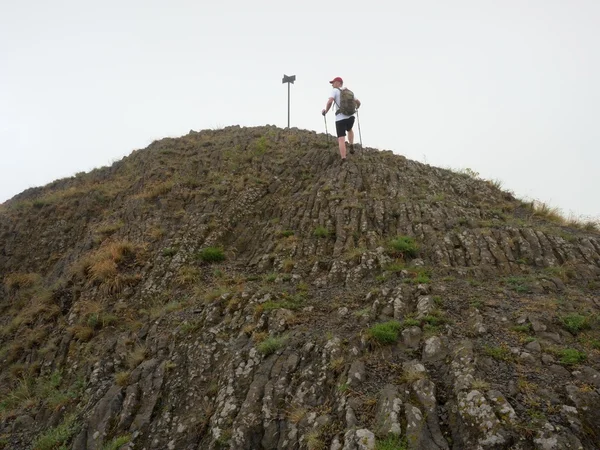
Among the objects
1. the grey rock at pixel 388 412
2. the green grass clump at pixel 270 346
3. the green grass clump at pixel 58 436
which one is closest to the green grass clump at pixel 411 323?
the grey rock at pixel 388 412

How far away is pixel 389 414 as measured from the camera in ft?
19.8

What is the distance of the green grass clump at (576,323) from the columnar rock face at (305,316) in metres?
0.07

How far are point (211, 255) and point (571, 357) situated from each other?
9.62 meters

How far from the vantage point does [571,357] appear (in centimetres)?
650

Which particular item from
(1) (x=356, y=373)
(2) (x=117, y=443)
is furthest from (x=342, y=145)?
(2) (x=117, y=443)

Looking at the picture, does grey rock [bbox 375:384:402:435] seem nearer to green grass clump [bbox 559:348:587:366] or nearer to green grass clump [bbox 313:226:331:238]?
green grass clump [bbox 559:348:587:366]

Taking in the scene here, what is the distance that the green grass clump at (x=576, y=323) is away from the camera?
7406 mm

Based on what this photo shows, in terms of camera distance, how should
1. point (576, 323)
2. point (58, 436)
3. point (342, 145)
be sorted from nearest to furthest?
point (576, 323)
point (58, 436)
point (342, 145)

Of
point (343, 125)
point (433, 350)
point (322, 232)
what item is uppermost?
point (343, 125)

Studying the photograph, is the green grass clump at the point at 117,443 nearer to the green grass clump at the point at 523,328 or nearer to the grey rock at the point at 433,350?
the grey rock at the point at 433,350

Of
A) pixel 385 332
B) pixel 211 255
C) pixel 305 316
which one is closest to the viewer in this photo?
pixel 385 332

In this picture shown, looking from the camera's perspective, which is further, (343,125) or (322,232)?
(343,125)

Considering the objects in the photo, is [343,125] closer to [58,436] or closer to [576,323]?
[576,323]

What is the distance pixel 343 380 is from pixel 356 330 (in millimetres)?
1426
